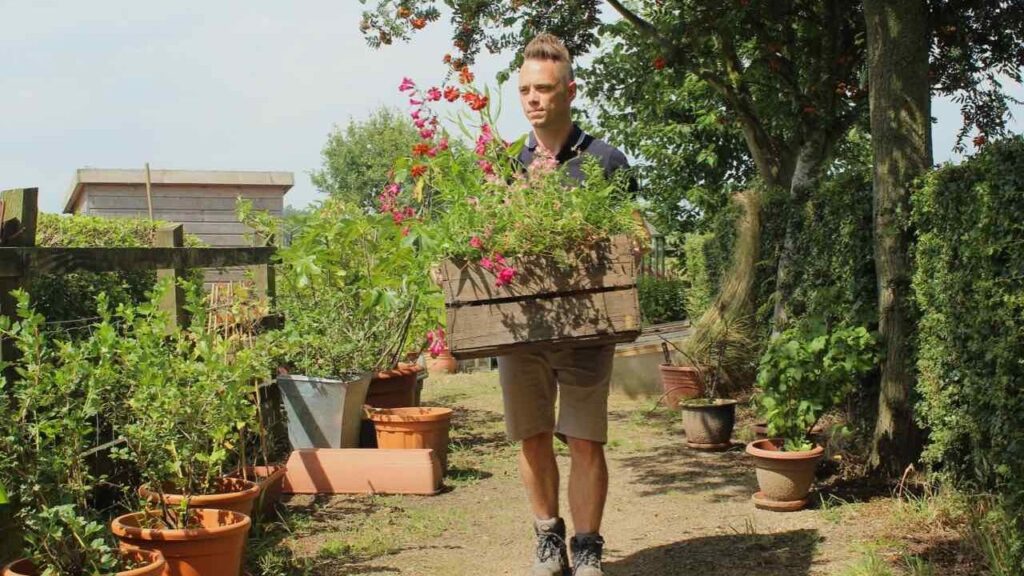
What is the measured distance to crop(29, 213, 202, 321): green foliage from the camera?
6648 mm

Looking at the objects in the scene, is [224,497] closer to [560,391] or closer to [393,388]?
[560,391]

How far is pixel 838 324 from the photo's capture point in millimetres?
5539

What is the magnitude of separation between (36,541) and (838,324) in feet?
13.8

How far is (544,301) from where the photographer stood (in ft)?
10.3

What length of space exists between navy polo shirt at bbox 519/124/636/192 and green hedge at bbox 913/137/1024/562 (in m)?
1.53

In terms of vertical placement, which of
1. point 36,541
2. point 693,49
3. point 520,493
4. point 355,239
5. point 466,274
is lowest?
point 520,493

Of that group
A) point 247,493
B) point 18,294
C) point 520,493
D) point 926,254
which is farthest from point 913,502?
point 18,294

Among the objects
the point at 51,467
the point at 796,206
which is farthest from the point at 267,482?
the point at 796,206

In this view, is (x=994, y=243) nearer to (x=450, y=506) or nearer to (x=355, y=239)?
(x=450, y=506)

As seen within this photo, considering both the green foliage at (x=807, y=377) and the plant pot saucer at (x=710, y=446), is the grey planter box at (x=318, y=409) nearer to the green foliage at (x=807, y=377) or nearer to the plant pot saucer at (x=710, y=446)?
the green foliage at (x=807, y=377)

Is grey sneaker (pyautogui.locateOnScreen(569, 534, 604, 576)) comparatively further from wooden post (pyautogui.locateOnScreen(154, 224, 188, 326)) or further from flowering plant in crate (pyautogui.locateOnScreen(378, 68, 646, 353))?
wooden post (pyautogui.locateOnScreen(154, 224, 188, 326))

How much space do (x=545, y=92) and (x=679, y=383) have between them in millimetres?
5470

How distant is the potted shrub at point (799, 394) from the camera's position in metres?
4.93

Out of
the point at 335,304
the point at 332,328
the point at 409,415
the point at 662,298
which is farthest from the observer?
the point at 662,298
